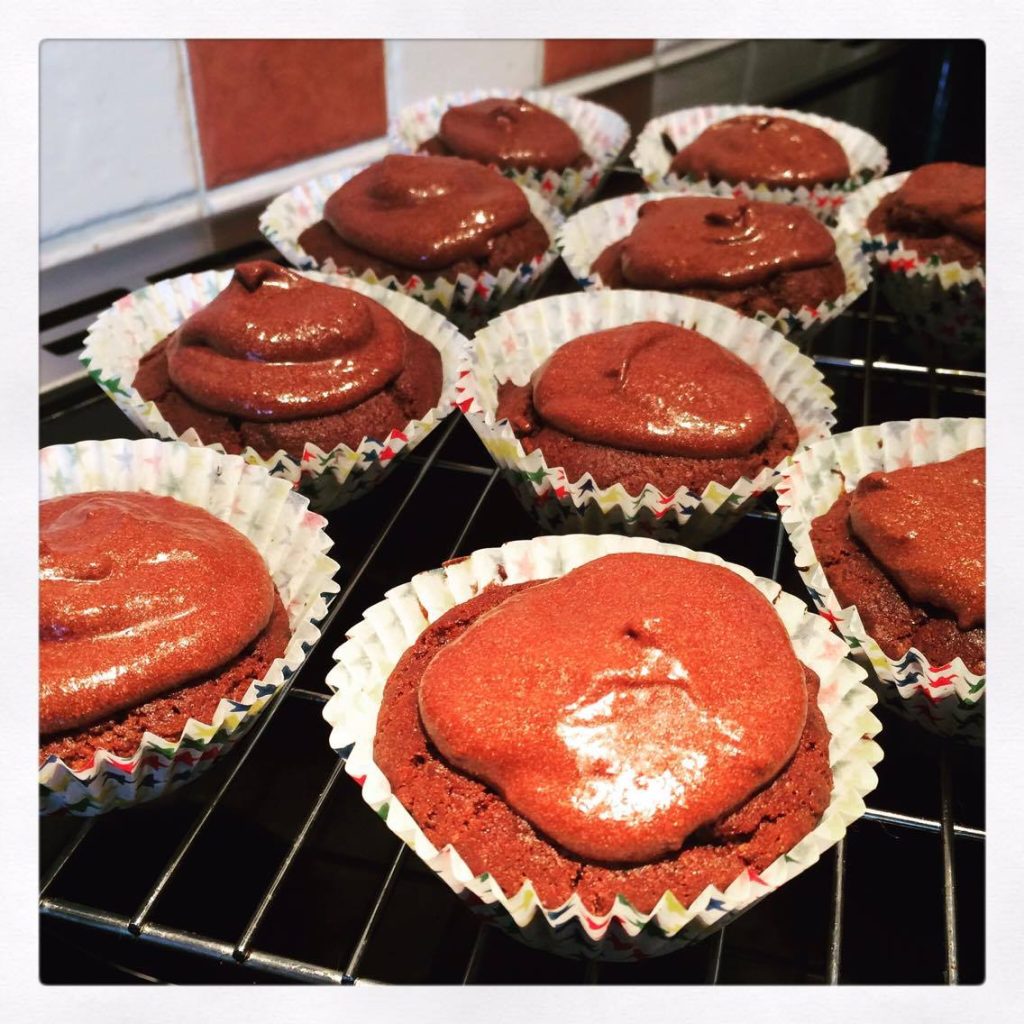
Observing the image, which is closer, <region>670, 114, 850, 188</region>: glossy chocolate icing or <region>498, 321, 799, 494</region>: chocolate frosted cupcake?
<region>498, 321, 799, 494</region>: chocolate frosted cupcake

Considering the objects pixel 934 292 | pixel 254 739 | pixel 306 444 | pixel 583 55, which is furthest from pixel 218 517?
pixel 583 55

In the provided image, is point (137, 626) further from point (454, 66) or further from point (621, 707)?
point (454, 66)

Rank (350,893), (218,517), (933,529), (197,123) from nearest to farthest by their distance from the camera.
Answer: (350,893) → (933,529) → (218,517) → (197,123)

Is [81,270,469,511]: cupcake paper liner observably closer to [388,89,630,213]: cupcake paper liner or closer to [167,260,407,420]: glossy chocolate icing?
[167,260,407,420]: glossy chocolate icing

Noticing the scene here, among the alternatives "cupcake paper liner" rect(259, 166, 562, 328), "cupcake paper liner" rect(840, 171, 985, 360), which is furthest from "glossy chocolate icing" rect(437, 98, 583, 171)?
"cupcake paper liner" rect(840, 171, 985, 360)

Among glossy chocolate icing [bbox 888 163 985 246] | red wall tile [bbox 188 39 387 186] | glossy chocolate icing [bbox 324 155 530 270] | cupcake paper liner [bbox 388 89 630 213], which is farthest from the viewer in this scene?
cupcake paper liner [bbox 388 89 630 213]
